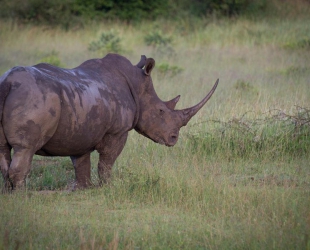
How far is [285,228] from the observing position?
16.7 ft

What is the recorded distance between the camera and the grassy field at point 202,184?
500 cm

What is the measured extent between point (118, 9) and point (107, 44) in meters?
5.91

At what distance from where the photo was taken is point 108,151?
22.5 feet

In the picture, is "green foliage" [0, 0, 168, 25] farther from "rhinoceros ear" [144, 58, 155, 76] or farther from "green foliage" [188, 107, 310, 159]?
"rhinoceros ear" [144, 58, 155, 76]

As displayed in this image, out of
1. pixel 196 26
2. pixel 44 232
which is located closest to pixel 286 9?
pixel 196 26

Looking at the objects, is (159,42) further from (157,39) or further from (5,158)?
(5,158)

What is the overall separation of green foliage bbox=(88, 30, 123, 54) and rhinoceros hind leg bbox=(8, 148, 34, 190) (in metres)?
11.1

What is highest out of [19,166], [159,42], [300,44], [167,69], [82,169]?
[300,44]

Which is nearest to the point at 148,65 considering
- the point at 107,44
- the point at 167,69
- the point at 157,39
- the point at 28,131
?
the point at 28,131

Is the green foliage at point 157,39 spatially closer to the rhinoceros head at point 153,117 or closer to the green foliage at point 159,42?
the green foliage at point 159,42

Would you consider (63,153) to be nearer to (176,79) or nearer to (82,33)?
(176,79)

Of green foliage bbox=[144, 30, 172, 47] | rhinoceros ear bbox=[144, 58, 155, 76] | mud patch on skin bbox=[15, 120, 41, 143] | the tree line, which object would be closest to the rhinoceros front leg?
rhinoceros ear bbox=[144, 58, 155, 76]

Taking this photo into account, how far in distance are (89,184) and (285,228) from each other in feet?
8.08

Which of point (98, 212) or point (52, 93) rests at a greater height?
point (52, 93)
